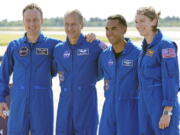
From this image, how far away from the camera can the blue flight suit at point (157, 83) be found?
164 inches

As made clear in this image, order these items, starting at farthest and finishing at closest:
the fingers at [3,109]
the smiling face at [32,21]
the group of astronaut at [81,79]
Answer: the fingers at [3,109]
the smiling face at [32,21]
the group of astronaut at [81,79]

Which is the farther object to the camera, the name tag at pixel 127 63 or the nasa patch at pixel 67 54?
the nasa patch at pixel 67 54

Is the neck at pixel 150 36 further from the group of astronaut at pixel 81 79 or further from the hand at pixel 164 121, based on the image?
the hand at pixel 164 121

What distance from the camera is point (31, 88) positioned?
199 inches

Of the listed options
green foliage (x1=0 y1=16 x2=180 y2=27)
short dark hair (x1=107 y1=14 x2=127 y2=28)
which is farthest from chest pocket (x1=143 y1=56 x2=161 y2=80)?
green foliage (x1=0 y1=16 x2=180 y2=27)

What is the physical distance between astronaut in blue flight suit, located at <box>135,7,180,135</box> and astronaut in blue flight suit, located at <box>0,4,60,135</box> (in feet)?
4.12

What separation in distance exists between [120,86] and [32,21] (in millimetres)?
1305

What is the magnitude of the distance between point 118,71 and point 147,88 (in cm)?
49

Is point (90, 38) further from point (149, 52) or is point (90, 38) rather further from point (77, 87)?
point (149, 52)

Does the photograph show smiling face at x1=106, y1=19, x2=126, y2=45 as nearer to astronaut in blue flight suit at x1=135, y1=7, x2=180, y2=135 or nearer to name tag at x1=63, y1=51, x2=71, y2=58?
astronaut in blue flight suit at x1=135, y1=7, x2=180, y2=135

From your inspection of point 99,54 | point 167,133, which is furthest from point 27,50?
point 167,133

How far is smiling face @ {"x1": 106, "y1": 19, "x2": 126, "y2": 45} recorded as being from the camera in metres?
4.71

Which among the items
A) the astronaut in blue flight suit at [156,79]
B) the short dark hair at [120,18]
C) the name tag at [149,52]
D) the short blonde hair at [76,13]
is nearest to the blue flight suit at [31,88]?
the short blonde hair at [76,13]

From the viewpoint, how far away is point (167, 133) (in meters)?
4.23
